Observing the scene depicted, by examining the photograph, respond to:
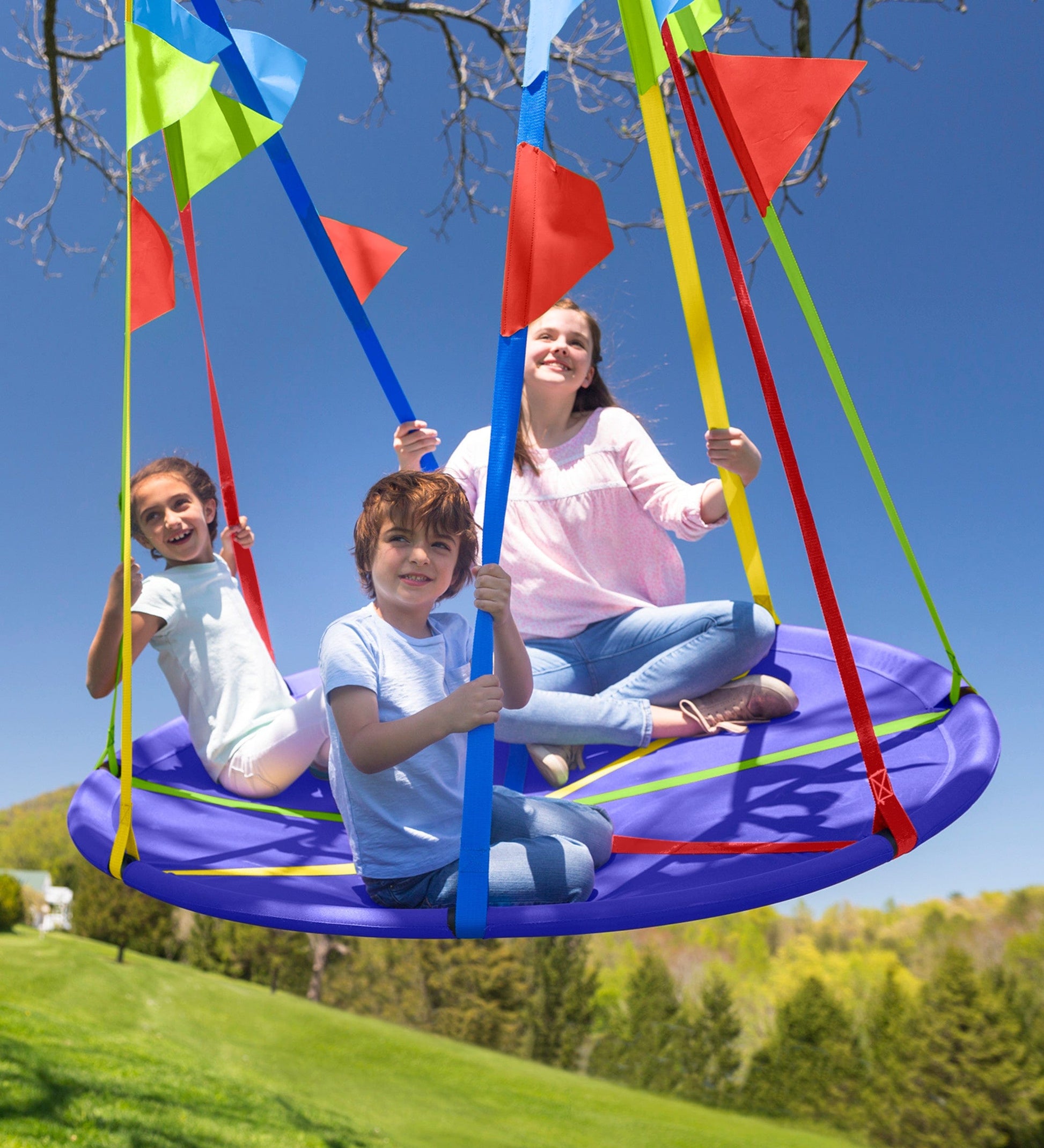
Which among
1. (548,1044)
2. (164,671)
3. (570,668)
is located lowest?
(548,1044)

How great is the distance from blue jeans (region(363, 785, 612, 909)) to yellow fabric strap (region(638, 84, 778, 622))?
712 millimetres

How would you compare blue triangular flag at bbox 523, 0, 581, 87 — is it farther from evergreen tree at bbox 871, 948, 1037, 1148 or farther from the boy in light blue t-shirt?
evergreen tree at bbox 871, 948, 1037, 1148

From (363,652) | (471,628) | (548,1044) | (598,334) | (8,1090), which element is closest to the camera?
(363,652)

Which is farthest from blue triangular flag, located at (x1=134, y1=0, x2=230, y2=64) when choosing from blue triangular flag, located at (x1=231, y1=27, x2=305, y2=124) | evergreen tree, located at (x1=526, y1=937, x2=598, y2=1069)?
evergreen tree, located at (x1=526, y1=937, x2=598, y2=1069)

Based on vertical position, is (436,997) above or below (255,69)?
below

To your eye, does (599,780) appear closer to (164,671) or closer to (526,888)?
(526,888)

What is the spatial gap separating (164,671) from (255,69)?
1.11 meters

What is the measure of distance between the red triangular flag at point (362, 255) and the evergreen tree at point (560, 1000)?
1639 cm

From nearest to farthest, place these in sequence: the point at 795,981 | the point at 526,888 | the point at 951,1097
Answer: the point at 526,888 → the point at 951,1097 → the point at 795,981

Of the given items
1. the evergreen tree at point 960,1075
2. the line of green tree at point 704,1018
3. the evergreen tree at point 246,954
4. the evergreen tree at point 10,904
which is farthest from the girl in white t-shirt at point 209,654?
the evergreen tree at point 246,954

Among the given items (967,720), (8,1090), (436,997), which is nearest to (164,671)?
(967,720)

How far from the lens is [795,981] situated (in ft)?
63.3

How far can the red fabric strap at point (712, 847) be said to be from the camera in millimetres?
1217

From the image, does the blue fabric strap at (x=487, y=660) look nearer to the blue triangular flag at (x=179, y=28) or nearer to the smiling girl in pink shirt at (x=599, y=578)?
the smiling girl in pink shirt at (x=599, y=578)
